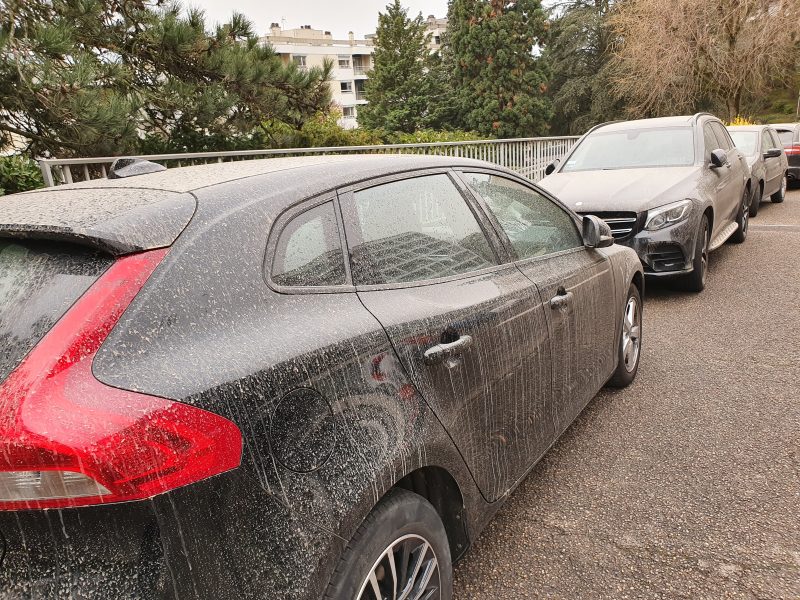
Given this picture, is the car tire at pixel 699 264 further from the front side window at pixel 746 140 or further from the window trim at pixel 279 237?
the front side window at pixel 746 140

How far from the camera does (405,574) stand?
175 cm

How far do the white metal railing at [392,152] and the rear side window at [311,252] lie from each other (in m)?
4.71

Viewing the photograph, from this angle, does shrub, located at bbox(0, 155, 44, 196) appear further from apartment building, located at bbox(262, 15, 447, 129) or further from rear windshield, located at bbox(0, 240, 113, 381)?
apartment building, located at bbox(262, 15, 447, 129)

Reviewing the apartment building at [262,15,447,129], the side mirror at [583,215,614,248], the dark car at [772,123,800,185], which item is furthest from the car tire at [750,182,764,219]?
the apartment building at [262,15,447,129]

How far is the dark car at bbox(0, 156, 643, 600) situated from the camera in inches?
47.9

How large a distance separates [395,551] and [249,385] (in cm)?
68

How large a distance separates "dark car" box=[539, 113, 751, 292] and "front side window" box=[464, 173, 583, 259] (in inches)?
107

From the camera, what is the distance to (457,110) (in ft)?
136

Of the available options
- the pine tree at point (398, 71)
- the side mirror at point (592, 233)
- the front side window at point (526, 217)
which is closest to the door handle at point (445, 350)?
the front side window at point (526, 217)

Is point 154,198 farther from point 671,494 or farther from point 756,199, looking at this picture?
point 756,199

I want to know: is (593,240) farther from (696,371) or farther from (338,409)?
(338,409)

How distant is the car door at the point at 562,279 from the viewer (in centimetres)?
275

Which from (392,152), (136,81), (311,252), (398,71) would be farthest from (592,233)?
(398,71)

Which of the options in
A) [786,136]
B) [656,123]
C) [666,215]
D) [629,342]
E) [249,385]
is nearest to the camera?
[249,385]
